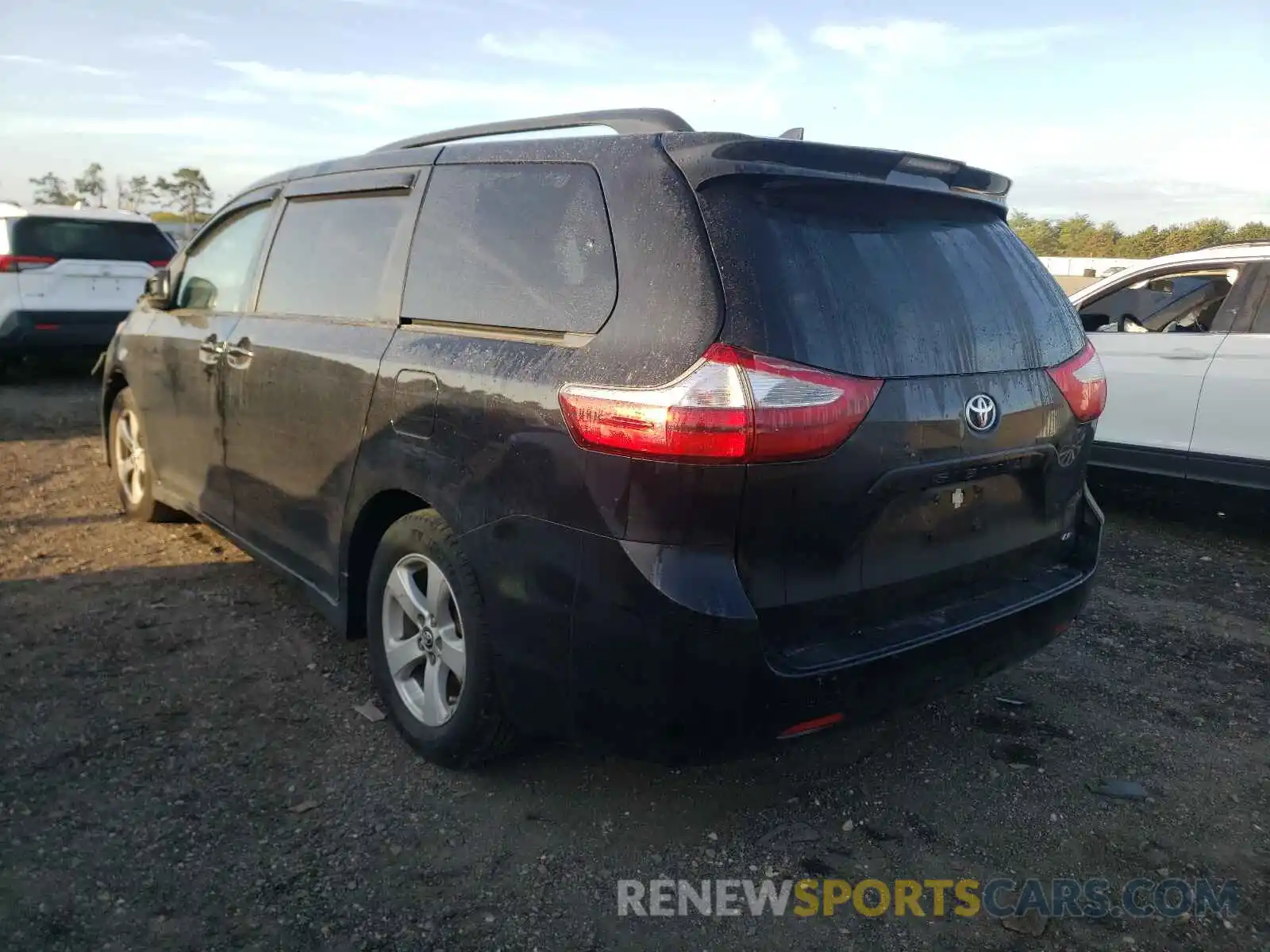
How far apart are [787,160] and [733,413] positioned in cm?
72

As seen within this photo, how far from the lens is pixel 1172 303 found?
6.27 metres

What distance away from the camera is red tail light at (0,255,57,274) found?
9.27 m

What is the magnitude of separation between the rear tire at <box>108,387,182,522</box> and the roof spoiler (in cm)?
374

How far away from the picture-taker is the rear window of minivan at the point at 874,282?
229 centimetres

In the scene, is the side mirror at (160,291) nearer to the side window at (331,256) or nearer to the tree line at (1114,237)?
A: the side window at (331,256)

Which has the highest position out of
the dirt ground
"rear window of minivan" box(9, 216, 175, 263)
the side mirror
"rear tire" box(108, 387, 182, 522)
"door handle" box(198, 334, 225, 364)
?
"rear window of minivan" box(9, 216, 175, 263)

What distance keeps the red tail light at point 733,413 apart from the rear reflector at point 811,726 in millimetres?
640

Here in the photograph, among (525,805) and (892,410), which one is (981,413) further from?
(525,805)

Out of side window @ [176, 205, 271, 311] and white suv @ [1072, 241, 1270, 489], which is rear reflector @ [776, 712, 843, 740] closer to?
side window @ [176, 205, 271, 311]

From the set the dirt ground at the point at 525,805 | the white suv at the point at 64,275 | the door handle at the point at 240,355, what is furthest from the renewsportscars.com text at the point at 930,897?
the white suv at the point at 64,275

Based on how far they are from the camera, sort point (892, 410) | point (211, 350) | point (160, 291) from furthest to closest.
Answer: point (160, 291), point (211, 350), point (892, 410)

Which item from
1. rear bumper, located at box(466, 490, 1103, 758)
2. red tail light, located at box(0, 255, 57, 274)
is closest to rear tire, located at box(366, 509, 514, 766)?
rear bumper, located at box(466, 490, 1103, 758)

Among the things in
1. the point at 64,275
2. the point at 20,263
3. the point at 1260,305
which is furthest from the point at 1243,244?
the point at 20,263

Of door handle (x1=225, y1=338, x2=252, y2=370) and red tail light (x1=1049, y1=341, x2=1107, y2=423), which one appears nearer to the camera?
red tail light (x1=1049, y1=341, x2=1107, y2=423)
